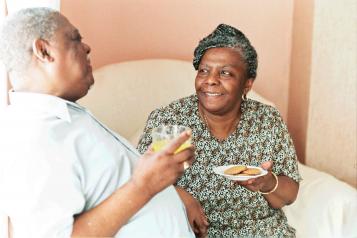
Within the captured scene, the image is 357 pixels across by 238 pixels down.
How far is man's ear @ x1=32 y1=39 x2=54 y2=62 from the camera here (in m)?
1.05

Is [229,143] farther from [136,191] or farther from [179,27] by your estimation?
[179,27]

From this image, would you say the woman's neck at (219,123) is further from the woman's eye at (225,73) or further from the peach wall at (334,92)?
the peach wall at (334,92)

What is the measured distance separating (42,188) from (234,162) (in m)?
0.75

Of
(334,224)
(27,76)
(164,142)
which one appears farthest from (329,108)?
(27,76)

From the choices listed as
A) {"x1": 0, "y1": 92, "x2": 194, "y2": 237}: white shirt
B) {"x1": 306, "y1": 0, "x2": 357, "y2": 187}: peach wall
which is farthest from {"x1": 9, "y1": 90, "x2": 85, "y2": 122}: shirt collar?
{"x1": 306, "y1": 0, "x2": 357, "y2": 187}: peach wall

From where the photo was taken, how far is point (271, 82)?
8.07ft

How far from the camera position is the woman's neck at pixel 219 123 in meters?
1.59

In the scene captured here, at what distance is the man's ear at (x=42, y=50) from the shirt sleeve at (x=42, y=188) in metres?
0.18

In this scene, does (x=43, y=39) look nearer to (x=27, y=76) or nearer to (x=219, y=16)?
(x=27, y=76)

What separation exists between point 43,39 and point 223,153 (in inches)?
27.9

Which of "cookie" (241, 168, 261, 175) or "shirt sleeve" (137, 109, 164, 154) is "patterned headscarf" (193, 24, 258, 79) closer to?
"shirt sleeve" (137, 109, 164, 154)

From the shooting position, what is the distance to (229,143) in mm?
1569

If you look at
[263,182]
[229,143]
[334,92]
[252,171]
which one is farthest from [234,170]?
[334,92]

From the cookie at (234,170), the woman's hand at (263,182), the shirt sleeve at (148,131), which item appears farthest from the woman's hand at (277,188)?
the shirt sleeve at (148,131)
